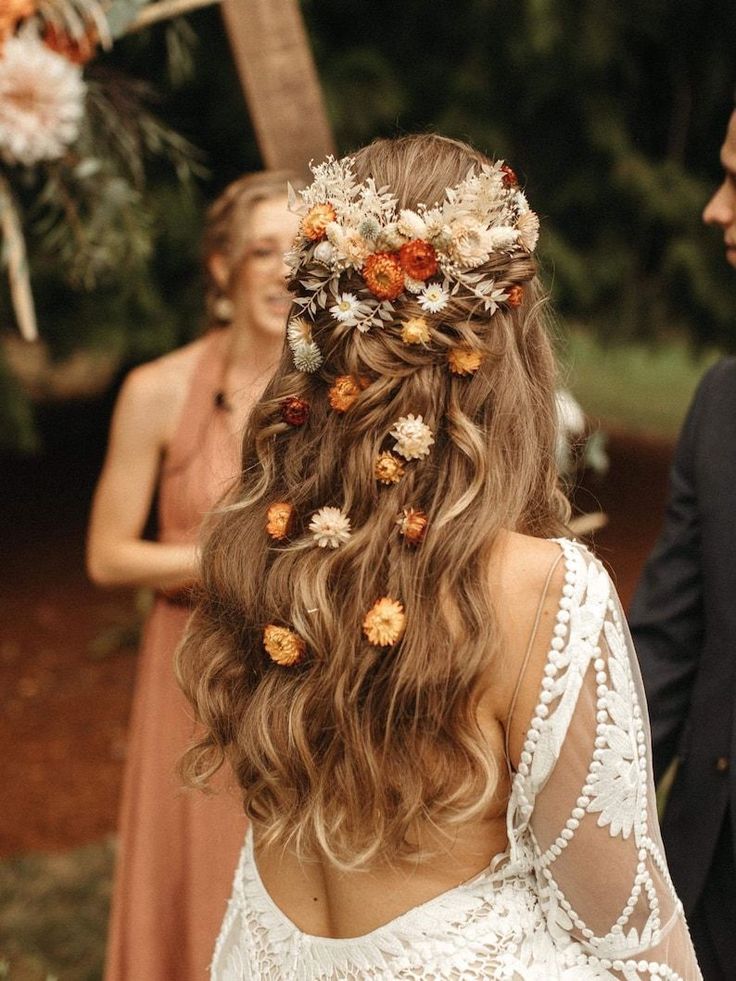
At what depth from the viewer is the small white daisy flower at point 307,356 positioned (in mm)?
1615

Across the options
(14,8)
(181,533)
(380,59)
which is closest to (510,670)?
(181,533)

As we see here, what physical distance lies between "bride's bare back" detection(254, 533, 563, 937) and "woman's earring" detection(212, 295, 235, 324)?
2093 millimetres

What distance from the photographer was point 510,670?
1.50 m

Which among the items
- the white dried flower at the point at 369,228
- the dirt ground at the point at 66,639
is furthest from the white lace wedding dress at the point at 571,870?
the dirt ground at the point at 66,639

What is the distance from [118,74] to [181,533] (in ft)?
4.80

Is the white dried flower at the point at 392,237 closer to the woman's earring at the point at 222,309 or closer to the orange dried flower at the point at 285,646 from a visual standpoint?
the orange dried flower at the point at 285,646

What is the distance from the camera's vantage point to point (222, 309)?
3.57 m

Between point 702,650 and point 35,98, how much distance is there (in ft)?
7.14

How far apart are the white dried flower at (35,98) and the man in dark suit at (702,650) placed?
1.70 meters

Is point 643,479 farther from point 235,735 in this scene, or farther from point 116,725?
point 235,735

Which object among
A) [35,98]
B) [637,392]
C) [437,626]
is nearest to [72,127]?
[35,98]

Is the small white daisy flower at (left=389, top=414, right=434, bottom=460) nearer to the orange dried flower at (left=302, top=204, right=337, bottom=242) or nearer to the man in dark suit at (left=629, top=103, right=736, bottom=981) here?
the orange dried flower at (left=302, top=204, right=337, bottom=242)

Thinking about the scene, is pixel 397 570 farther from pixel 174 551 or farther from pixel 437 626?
pixel 174 551

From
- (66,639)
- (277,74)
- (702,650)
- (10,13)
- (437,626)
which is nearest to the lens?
(437,626)
